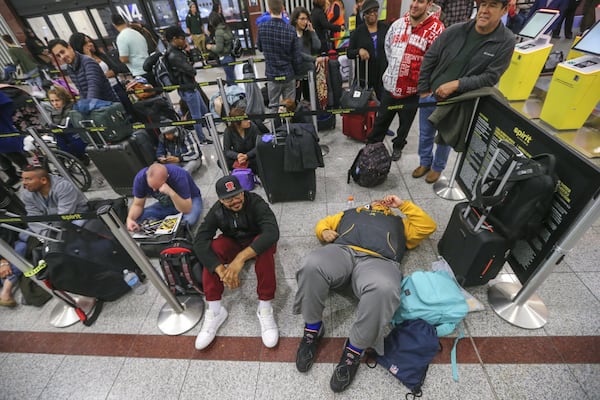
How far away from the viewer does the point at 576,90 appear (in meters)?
3.64

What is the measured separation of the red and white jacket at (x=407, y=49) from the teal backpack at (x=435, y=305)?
2.20 meters

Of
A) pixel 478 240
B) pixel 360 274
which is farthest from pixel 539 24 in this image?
pixel 360 274

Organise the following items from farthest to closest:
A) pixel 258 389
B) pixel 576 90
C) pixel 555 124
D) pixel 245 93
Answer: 1. pixel 245 93
2. pixel 555 124
3. pixel 576 90
4. pixel 258 389

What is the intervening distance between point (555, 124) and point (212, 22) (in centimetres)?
709

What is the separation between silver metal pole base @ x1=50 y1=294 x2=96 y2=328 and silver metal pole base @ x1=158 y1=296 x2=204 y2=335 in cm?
72

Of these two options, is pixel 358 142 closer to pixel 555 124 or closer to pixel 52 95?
pixel 555 124

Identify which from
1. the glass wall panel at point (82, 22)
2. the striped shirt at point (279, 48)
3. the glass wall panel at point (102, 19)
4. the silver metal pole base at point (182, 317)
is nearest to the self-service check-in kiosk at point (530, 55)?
the striped shirt at point (279, 48)

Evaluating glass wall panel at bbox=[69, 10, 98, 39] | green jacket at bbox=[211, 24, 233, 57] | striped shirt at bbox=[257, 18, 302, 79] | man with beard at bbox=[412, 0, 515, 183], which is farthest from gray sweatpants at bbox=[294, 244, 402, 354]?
glass wall panel at bbox=[69, 10, 98, 39]

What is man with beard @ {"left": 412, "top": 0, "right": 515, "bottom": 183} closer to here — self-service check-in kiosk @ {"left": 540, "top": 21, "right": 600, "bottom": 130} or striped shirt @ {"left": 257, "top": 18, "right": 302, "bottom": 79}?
striped shirt @ {"left": 257, "top": 18, "right": 302, "bottom": 79}

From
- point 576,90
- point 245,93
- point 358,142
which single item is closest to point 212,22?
point 245,93

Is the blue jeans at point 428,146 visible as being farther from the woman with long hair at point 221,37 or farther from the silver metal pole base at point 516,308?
the woman with long hair at point 221,37

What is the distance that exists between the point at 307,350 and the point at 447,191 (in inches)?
97.0

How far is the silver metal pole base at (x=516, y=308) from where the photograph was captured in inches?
80.2

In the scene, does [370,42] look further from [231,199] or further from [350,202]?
[231,199]
